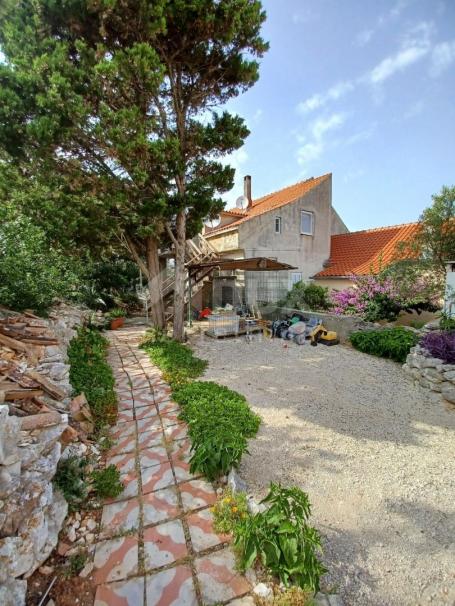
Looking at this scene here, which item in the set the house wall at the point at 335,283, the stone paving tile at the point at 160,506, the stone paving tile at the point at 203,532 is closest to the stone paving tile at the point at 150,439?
the stone paving tile at the point at 160,506

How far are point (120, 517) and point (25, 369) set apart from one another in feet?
7.66

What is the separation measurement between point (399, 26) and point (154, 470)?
36.4 ft

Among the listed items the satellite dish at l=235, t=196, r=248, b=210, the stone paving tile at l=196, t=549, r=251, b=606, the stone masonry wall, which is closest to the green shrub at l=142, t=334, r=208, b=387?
the stone paving tile at l=196, t=549, r=251, b=606

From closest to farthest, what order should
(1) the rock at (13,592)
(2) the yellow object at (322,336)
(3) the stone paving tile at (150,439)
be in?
(1) the rock at (13,592) < (3) the stone paving tile at (150,439) < (2) the yellow object at (322,336)

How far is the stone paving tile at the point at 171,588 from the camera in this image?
2.14 metres

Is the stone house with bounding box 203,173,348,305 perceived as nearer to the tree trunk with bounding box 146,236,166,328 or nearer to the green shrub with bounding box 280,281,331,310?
the green shrub with bounding box 280,281,331,310

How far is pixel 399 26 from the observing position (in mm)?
6902

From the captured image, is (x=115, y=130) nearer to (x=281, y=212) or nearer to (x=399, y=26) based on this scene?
(x=399, y=26)

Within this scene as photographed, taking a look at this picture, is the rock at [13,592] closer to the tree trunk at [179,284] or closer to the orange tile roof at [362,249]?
the tree trunk at [179,284]

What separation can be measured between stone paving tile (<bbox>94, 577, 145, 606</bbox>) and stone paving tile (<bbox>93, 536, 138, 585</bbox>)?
53mm

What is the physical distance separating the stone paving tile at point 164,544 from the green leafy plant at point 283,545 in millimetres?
575

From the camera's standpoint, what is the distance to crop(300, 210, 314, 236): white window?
16.8 meters

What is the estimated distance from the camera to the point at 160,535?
8.91 ft

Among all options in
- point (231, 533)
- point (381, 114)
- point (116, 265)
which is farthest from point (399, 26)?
point (116, 265)
